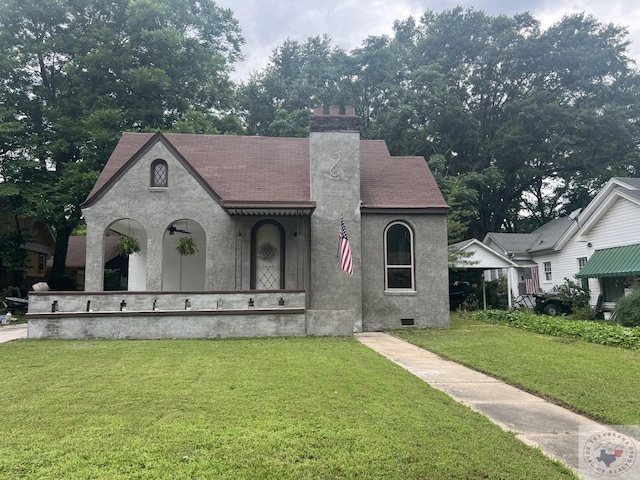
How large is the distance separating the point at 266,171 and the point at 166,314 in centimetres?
615

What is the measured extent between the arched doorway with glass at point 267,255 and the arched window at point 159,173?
3.08 meters

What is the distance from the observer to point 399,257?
14953mm

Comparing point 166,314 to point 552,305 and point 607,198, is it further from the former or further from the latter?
point 607,198

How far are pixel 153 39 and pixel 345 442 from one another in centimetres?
2639

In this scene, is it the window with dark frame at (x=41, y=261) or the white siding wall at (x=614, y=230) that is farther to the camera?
the window with dark frame at (x=41, y=261)

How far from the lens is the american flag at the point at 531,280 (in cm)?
2784

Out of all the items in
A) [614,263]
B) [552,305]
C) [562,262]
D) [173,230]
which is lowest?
[552,305]

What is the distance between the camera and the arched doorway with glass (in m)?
14.3

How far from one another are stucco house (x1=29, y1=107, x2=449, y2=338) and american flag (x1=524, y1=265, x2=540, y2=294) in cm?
1577

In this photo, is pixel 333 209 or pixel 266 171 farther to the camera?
pixel 266 171

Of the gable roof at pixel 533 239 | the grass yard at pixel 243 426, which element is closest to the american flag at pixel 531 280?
the gable roof at pixel 533 239

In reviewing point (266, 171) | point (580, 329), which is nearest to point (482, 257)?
point (580, 329)

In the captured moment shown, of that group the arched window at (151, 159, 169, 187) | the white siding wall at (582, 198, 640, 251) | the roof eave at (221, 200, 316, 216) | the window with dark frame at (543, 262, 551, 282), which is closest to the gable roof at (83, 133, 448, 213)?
the roof eave at (221, 200, 316, 216)

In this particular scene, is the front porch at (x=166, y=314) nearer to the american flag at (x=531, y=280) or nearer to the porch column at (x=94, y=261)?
the porch column at (x=94, y=261)
